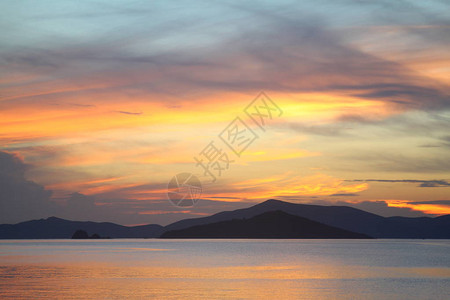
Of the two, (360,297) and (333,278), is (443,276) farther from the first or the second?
(360,297)

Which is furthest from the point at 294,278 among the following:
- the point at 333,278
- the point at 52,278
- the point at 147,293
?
the point at 52,278

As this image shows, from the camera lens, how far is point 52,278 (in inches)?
2485

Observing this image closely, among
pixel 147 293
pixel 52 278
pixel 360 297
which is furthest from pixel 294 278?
pixel 52 278

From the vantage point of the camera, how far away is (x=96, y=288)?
5309cm

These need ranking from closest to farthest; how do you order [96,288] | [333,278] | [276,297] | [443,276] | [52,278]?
1. [276,297]
2. [96,288]
3. [52,278]
4. [333,278]
5. [443,276]

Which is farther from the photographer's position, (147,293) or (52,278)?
(52,278)

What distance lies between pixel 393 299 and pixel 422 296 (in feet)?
12.7

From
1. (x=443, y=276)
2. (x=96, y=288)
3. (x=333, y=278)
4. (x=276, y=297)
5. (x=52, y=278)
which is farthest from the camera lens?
(x=443, y=276)

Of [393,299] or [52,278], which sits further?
[52,278]

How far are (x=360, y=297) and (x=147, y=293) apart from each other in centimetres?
1885

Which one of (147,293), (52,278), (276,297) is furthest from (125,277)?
(276,297)

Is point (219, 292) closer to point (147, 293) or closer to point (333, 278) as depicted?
point (147, 293)

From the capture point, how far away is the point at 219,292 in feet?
169

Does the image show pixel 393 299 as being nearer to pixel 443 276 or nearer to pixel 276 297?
pixel 276 297
